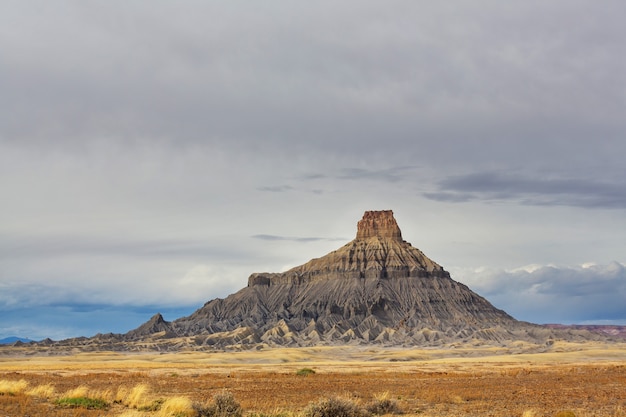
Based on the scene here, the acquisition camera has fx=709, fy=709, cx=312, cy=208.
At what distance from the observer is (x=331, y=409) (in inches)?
1089

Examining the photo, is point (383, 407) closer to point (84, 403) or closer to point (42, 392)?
point (84, 403)

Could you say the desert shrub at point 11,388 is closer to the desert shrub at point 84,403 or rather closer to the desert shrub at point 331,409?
the desert shrub at point 84,403

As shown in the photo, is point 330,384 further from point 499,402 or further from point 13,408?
point 13,408

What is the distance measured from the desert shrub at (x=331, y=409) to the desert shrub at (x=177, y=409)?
4.57 metres

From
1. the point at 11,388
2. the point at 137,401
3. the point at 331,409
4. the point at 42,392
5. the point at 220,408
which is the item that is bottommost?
the point at 331,409

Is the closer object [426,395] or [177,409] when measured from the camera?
[177,409]

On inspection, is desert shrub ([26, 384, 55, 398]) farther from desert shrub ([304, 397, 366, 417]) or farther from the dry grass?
desert shrub ([304, 397, 366, 417])

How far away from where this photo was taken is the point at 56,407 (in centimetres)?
3025

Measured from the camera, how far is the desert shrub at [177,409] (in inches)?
1078

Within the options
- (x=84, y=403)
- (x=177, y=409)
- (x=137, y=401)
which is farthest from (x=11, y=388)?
(x=177, y=409)

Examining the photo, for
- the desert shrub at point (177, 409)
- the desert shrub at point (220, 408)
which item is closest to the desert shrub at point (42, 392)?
the desert shrub at point (177, 409)

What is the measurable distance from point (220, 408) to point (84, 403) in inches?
262

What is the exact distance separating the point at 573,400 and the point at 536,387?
883 centimetres

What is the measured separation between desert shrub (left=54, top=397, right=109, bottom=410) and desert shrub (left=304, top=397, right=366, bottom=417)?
9476mm
